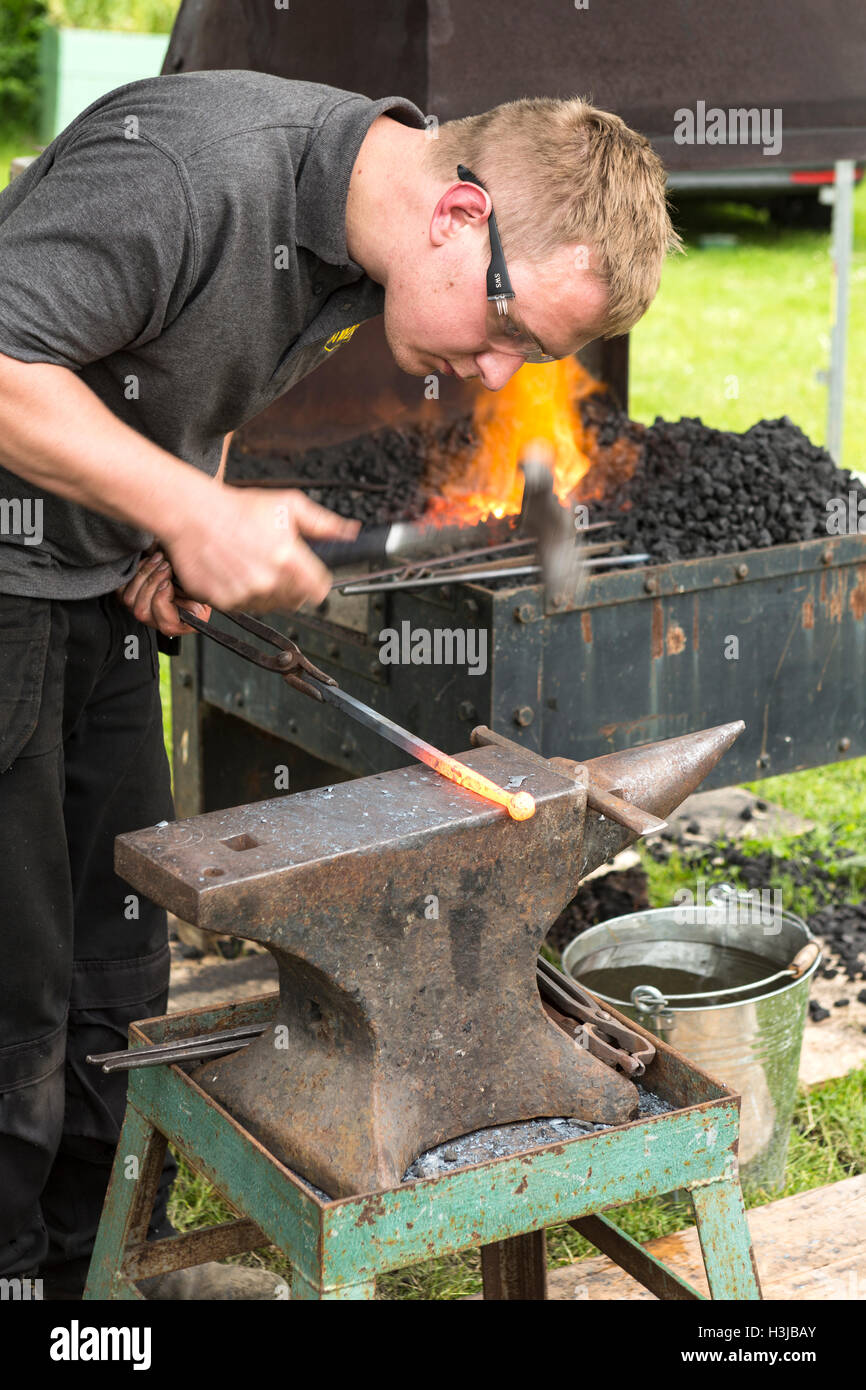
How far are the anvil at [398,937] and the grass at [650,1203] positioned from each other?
2.60 feet

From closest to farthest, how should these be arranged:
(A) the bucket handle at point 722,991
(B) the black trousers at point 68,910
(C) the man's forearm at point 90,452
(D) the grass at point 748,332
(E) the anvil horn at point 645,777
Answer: (C) the man's forearm at point 90,452 → (E) the anvil horn at point 645,777 → (B) the black trousers at point 68,910 → (A) the bucket handle at point 722,991 → (D) the grass at point 748,332

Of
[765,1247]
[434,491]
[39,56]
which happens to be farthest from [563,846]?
[39,56]

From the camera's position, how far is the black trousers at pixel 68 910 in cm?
222

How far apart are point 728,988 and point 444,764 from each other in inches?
52.2

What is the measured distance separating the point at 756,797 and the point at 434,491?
5.12 ft

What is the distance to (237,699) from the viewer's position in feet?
12.0

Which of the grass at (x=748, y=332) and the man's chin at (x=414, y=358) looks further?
the grass at (x=748, y=332)

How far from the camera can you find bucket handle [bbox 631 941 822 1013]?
2732 millimetres
